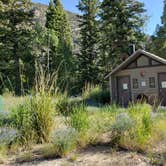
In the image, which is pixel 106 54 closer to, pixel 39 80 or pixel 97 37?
pixel 97 37

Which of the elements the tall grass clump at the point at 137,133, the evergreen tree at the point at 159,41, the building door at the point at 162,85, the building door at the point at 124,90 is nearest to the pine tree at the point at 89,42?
the evergreen tree at the point at 159,41

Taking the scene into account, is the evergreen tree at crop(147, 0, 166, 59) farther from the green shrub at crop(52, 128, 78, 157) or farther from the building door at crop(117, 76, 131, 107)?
the green shrub at crop(52, 128, 78, 157)

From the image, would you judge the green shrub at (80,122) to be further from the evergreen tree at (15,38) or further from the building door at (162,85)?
the evergreen tree at (15,38)

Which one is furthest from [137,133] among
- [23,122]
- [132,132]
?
[23,122]

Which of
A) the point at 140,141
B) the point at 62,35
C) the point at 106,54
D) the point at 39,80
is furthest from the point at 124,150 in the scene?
the point at 62,35

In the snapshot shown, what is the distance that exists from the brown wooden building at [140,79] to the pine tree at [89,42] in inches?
306

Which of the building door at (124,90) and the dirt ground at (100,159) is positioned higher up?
the building door at (124,90)

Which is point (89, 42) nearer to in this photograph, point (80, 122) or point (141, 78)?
point (141, 78)

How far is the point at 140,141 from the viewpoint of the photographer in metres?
5.01

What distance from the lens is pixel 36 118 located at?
5711 mm

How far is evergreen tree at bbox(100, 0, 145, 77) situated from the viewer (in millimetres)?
27047

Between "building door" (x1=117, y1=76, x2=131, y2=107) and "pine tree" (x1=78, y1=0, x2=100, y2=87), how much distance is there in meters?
7.74

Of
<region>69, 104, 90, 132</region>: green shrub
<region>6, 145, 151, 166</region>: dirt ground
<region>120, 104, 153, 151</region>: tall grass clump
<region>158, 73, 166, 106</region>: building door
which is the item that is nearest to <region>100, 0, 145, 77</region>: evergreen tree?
<region>158, 73, 166, 106</region>: building door

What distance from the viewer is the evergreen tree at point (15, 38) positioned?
24594mm
